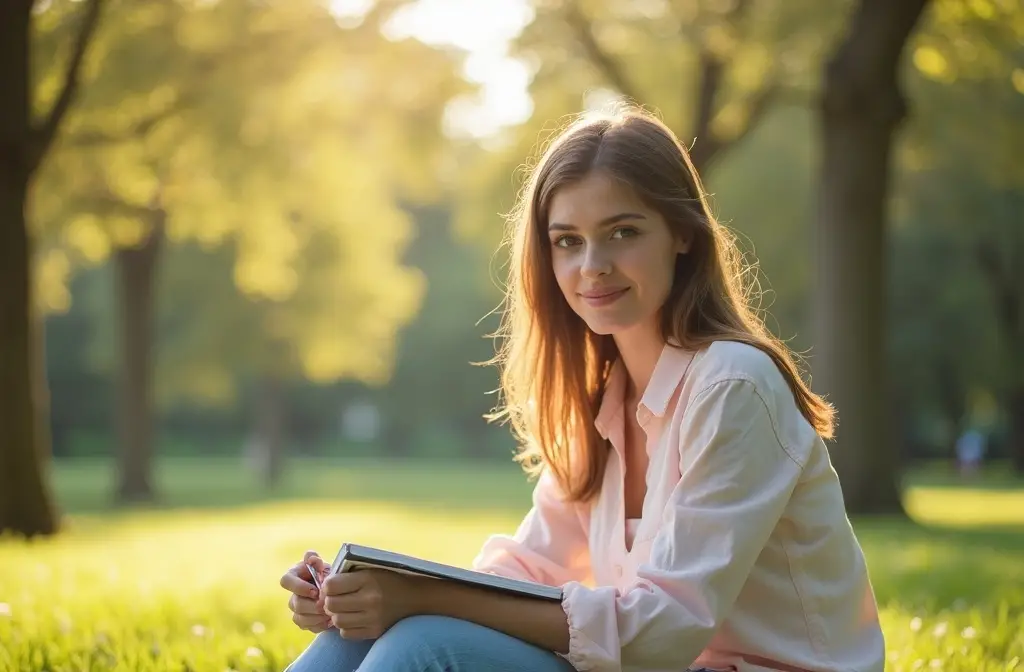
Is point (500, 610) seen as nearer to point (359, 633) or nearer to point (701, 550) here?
point (359, 633)

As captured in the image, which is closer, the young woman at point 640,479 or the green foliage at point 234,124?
the young woman at point 640,479

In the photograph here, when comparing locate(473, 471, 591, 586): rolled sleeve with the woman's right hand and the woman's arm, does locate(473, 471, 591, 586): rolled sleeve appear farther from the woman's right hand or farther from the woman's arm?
the woman's arm

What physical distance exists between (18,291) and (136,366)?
37.0 feet

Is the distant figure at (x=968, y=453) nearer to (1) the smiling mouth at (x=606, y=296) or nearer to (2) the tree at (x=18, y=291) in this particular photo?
(2) the tree at (x=18, y=291)

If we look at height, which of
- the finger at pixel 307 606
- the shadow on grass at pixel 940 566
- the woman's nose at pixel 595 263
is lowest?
the shadow on grass at pixel 940 566

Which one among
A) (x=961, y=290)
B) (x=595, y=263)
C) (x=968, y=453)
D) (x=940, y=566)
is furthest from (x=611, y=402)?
(x=968, y=453)

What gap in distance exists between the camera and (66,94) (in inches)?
433

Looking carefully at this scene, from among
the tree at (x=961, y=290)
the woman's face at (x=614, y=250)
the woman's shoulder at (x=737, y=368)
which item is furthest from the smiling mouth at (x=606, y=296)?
the tree at (x=961, y=290)

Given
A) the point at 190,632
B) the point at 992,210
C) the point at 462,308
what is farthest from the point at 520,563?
the point at 462,308

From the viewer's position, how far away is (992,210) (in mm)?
30125

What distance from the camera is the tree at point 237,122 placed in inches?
600

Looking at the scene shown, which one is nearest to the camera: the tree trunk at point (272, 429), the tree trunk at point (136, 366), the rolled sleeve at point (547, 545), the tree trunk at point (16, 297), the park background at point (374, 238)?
the rolled sleeve at point (547, 545)

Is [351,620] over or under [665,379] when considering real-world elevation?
under

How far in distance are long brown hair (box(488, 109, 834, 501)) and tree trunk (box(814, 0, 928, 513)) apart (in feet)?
30.2
